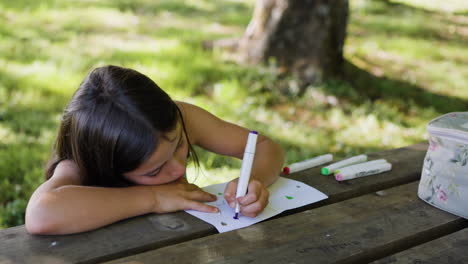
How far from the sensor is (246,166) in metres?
1.49

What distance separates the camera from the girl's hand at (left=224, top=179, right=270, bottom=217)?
1483 mm

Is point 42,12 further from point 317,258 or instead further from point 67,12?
point 317,258

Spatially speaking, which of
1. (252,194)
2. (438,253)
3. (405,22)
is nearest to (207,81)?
(252,194)

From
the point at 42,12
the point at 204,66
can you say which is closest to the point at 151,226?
the point at 204,66

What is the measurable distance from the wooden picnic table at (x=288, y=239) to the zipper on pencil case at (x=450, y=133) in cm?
23

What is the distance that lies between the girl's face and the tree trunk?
2.90m

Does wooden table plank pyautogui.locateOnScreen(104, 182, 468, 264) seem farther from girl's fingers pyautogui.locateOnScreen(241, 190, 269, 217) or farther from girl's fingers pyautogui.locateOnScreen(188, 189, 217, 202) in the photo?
girl's fingers pyautogui.locateOnScreen(188, 189, 217, 202)

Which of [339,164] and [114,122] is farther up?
[114,122]

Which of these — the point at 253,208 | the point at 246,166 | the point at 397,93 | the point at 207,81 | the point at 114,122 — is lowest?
the point at 397,93

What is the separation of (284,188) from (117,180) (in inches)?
20.5

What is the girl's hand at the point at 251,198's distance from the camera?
148cm

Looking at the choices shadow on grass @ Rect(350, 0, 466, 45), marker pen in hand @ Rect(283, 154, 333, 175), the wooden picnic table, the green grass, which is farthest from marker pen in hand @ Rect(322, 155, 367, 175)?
shadow on grass @ Rect(350, 0, 466, 45)

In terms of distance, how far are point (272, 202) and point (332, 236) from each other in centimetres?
27

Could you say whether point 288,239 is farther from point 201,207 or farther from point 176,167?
point 176,167
